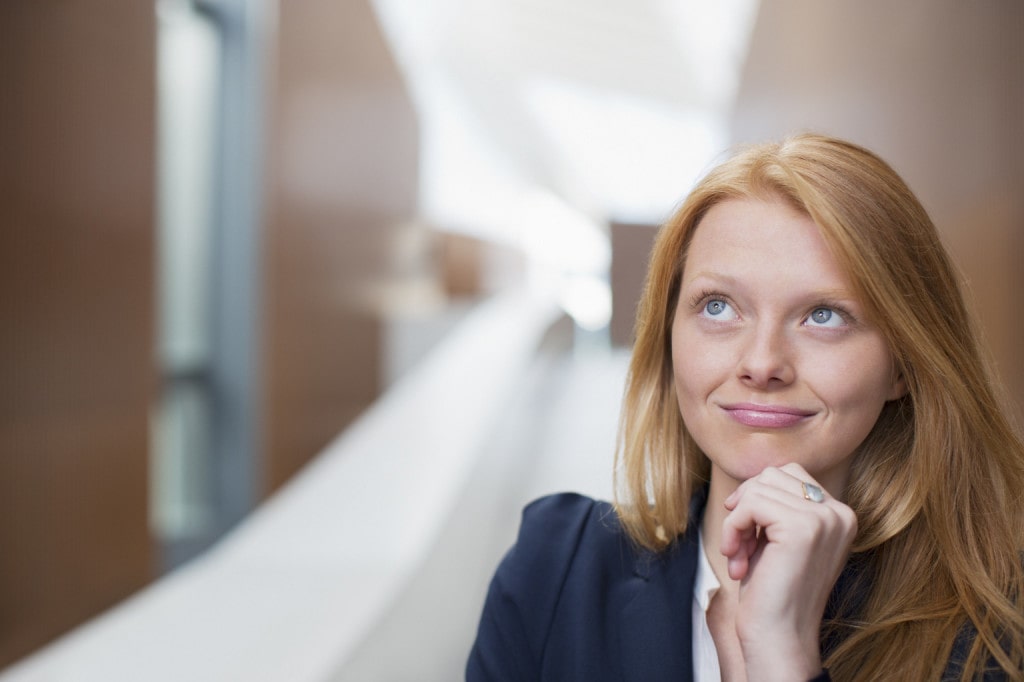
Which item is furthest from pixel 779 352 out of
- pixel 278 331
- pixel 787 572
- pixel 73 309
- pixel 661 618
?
pixel 278 331

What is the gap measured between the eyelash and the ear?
0.43ft

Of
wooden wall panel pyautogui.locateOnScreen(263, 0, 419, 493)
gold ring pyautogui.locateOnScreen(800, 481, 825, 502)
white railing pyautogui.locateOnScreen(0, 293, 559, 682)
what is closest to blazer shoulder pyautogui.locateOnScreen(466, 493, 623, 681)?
gold ring pyautogui.locateOnScreen(800, 481, 825, 502)

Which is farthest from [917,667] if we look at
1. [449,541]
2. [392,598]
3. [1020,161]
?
[1020,161]

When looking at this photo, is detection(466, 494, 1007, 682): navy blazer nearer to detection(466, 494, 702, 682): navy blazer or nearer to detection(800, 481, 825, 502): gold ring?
detection(466, 494, 702, 682): navy blazer

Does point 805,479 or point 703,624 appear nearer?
point 805,479

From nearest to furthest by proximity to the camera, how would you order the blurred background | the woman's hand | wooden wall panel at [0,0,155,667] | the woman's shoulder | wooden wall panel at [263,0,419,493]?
1. the woman's hand
2. the woman's shoulder
3. the blurred background
4. wooden wall panel at [0,0,155,667]
5. wooden wall panel at [263,0,419,493]

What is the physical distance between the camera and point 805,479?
1150 millimetres

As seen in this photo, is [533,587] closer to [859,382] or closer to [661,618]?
[661,618]

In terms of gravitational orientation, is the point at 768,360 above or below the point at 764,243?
below

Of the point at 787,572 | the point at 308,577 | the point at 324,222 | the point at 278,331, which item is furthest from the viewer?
the point at 324,222

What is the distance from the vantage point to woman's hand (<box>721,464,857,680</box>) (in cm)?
109

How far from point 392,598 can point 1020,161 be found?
2353 mm

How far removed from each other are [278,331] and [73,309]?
92.0 inches

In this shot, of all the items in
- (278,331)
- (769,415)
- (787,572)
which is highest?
(769,415)
